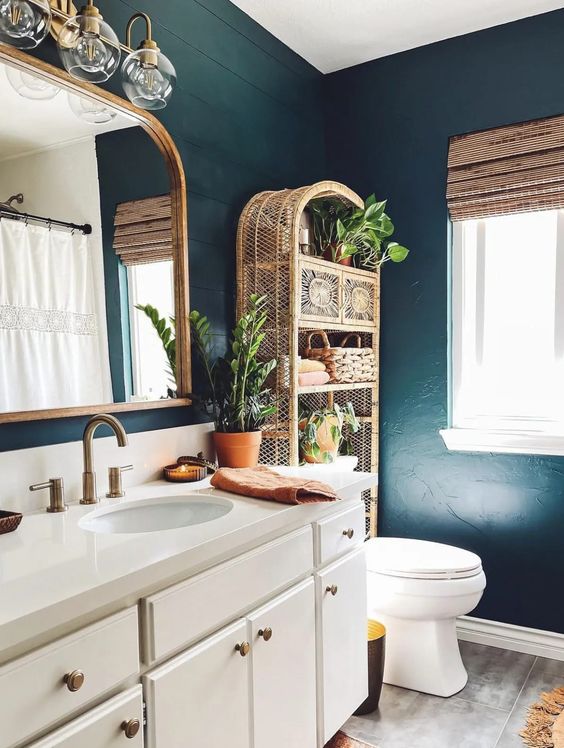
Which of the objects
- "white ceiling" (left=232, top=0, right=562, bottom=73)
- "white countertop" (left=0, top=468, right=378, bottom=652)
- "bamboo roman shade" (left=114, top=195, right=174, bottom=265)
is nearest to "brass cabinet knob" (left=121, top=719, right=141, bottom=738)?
"white countertop" (left=0, top=468, right=378, bottom=652)

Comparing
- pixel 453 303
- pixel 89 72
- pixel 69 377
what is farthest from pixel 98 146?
pixel 453 303

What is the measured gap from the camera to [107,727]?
110 centimetres

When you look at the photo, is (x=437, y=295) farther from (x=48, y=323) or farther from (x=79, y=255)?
(x=48, y=323)

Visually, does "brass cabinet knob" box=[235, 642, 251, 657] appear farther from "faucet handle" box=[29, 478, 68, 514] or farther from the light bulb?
the light bulb

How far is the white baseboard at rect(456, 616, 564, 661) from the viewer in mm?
2574

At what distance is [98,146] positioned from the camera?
1.86 m

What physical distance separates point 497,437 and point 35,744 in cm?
212

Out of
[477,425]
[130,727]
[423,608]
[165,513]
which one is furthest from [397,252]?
[130,727]

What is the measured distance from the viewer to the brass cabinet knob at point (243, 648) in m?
1.44

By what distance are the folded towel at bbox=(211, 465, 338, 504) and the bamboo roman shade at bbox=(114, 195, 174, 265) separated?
732 millimetres

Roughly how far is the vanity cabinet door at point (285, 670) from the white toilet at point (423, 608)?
1.88 feet

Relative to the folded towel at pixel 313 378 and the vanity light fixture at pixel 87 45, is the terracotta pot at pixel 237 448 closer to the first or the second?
the folded towel at pixel 313 378

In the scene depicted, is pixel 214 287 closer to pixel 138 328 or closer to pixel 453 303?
pixel 138 328

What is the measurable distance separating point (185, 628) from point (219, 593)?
4.7 inches
